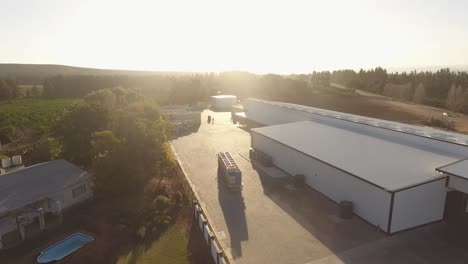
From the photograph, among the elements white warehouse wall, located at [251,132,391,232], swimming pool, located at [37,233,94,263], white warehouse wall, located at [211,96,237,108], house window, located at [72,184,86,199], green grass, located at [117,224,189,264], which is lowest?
swimming pool, located at [37,233,94,263]

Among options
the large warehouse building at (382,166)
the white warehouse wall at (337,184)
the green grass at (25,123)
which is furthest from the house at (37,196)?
the green grass at (25,123)

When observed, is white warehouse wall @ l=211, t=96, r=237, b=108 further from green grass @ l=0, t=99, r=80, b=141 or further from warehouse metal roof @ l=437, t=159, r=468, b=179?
warehouse metal roof @ l=437, t=159, r=468, b=179

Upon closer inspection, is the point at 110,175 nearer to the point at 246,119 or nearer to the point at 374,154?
the point at 374,154

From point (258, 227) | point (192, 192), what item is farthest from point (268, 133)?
point (258, 227)

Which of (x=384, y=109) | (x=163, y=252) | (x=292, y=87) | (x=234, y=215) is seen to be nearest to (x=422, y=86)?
(x=384, y=109)

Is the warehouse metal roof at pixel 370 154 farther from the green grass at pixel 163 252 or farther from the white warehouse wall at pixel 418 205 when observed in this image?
the green grass at pixel 163 252

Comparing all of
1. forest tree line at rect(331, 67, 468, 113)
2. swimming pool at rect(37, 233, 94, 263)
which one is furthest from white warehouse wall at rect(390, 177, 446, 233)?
forest tree line at rect(331, 67, 468, 113)
